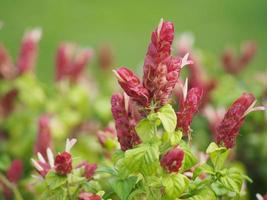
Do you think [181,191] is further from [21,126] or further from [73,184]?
[21,126]

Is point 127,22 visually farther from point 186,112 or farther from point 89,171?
point 186,112

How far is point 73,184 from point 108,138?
0.94 feet

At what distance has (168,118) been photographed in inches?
75.0

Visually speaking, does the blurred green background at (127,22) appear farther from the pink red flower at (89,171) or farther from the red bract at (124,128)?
the red bract at (124,128)

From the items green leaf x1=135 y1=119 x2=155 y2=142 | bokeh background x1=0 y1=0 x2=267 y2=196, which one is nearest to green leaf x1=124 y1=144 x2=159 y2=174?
green leaf x1=135 y1=119 x2=155 y2=142

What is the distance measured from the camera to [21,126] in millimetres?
3367

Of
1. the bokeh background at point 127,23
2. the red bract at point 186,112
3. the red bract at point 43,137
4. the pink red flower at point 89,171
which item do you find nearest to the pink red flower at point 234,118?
the red bract at point 186,112

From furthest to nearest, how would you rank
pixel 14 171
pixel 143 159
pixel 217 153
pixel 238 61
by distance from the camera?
pixel 238 61
pixel 14 171
pixel 217 153
pixel 143 159

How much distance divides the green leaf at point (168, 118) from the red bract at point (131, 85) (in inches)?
2.2

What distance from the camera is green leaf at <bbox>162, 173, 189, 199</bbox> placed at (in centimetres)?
194

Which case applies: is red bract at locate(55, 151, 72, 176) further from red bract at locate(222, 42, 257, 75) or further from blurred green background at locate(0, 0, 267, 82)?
blurred green background at locate(0, 0, 267, 82)

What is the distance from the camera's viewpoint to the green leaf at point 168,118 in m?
1.89

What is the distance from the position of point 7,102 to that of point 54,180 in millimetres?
1419

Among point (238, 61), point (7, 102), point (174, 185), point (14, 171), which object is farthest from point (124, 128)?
point (238, 61)
